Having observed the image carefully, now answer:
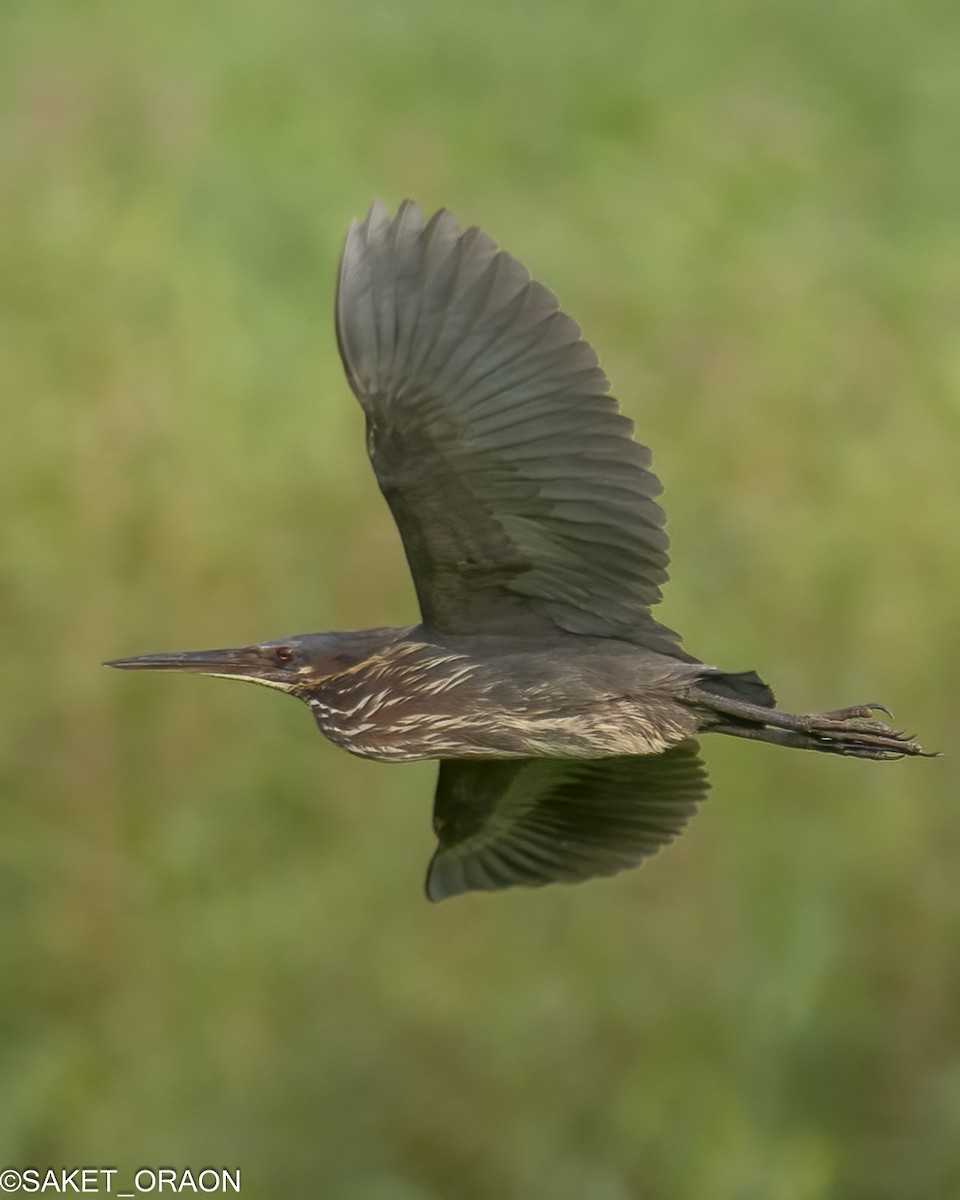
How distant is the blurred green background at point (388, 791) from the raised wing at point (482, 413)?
1.43 m

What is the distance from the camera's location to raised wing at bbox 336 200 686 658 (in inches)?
149

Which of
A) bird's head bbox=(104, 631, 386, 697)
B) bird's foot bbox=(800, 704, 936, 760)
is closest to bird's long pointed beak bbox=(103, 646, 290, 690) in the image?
bird's head bbox=(104, 631, 386, 697)

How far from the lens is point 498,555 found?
3998 millimetres

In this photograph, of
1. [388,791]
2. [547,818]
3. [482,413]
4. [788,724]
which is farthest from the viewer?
[388,791]

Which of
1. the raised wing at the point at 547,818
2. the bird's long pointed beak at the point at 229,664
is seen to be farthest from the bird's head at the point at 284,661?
the raised wing at the point at 547,818

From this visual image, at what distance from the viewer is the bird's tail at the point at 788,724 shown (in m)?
3.96

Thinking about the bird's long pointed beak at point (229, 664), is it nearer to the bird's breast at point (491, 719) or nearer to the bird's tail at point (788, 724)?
the bird's breast at point (491, 719)

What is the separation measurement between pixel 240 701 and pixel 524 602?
1603 mm

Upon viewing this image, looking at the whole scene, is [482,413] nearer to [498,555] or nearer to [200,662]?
[498,555]

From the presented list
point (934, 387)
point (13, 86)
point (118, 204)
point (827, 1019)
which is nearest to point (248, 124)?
point (13, 86)

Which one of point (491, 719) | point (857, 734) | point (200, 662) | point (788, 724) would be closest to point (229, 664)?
point (200, 662)

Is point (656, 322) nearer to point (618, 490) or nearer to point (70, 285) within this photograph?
point (70, 285)

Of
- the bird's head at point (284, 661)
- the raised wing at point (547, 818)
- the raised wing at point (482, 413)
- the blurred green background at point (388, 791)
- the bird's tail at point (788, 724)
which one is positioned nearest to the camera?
the raised wing at point (482, 413)

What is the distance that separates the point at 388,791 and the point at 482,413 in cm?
168
